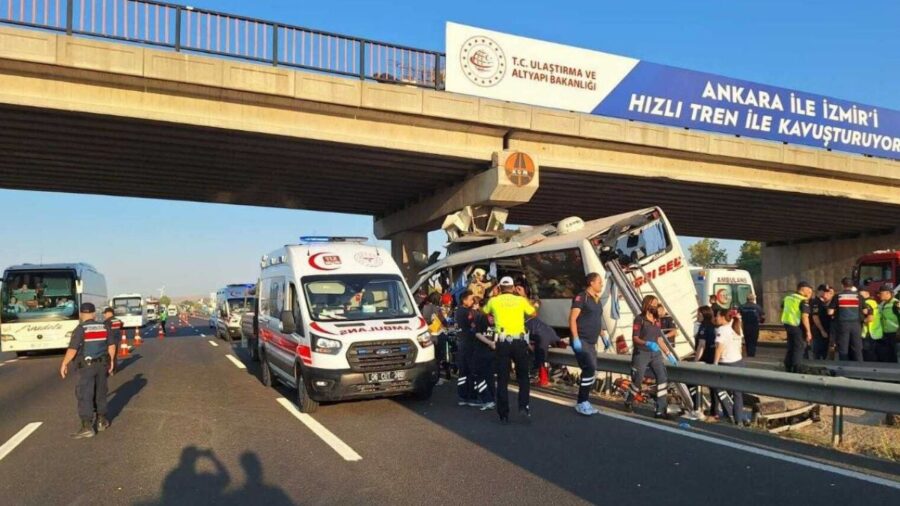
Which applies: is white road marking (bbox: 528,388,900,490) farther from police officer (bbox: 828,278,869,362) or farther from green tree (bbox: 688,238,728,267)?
green tree (bbox: 688,238,728,267)

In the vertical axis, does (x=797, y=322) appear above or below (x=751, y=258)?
below

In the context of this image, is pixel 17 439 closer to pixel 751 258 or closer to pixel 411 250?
pixel 411 250

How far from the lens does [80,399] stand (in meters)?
7.63

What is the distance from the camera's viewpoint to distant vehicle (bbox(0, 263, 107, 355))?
61.9 feet

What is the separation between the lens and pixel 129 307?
1622 inches

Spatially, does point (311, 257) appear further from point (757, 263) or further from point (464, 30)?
point (757, 263)

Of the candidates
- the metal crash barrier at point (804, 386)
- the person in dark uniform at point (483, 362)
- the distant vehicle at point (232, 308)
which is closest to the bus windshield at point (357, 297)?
the person in dark uniform at point (483, 362)

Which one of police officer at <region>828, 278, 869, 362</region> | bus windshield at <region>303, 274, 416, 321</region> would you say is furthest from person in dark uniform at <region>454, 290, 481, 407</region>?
police officer at <region>828, 278, 869, 362</region>

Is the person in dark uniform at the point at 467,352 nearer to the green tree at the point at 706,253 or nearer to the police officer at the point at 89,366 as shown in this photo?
the police officer at the point at 89,366

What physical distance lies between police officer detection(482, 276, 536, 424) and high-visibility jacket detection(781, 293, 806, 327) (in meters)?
6.13

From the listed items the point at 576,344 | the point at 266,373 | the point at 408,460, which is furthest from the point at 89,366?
the point at 576,344

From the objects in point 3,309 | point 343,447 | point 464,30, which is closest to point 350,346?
point 343,447

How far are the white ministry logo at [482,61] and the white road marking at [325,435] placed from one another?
1156cm

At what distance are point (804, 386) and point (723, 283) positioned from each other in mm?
19247
